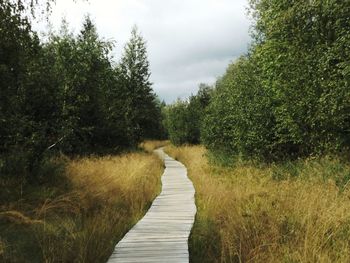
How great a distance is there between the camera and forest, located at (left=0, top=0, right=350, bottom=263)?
690cm

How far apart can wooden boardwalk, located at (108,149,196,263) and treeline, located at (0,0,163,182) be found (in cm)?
338

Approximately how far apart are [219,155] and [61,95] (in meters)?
7.39

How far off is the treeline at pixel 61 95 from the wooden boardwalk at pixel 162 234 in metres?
3.38

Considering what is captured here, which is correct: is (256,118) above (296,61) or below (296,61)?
below

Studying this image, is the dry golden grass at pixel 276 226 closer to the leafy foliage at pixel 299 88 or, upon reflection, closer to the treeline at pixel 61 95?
the leafy foliage at pixel 299 88

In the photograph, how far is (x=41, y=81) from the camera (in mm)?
13852

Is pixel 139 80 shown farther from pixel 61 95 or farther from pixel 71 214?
pixel 71 214

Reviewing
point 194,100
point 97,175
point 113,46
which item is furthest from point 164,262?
point 194,100

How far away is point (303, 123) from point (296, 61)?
1.85m

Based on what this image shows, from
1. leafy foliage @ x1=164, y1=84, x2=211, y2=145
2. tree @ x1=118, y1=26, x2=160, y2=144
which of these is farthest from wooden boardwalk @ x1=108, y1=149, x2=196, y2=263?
leafy foliage @ x1=164, y1=84, x2=211, y2=145

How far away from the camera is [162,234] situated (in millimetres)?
7941

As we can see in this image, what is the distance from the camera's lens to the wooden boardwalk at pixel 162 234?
6.47 meters

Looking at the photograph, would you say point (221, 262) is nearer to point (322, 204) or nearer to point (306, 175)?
point (322, 204)

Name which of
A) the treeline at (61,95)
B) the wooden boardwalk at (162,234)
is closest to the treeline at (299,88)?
the wooden boardwalk at (162,234)
